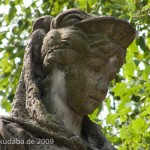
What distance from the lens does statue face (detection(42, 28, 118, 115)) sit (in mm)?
3998

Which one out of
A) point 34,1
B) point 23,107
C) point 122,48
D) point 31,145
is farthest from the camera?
point 34,1

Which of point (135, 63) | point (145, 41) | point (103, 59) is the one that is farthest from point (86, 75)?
point (145, 41)

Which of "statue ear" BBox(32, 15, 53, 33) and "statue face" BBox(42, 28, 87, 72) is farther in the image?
"statue ear" BBox(32, 15, 53, 33)

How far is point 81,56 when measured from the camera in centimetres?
409

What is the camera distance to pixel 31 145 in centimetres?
361

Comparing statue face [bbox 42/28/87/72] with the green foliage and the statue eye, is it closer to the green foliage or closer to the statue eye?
the statue eye

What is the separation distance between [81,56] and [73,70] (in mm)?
106

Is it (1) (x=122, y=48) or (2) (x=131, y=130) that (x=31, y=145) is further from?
(2) (x=131, y=130)

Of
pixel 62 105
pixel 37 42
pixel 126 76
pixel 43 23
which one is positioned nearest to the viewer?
pixel 62 105

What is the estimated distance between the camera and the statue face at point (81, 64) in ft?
13.1

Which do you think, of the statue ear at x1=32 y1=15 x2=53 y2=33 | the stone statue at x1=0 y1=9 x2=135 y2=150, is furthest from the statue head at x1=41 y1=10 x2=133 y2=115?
the statue ear at x1=32 y1=15 x2=53 y2=33

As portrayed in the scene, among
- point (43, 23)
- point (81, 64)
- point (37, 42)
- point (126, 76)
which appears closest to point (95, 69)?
point (81, 64)

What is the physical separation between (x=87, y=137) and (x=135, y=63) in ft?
10.5

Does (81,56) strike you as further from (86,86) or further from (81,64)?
(86,86)
